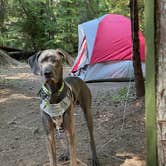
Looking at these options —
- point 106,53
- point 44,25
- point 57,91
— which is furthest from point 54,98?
point 44,25

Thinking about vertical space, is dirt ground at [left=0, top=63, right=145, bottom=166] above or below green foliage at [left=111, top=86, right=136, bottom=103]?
above

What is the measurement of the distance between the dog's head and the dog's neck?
119 mm

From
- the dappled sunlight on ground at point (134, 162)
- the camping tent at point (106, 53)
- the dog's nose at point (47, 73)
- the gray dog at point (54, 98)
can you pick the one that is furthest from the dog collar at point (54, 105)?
the camping tent at point (106, 53)

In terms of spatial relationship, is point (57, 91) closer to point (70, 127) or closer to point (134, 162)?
point (70, 127)

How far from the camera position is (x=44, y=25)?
2162cm

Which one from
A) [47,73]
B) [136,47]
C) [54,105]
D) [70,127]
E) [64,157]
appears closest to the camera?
[47,73]

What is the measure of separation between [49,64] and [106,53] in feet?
25.1

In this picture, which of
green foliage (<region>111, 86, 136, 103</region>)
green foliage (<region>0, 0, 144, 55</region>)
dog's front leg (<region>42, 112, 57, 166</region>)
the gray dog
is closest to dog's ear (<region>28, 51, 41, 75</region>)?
the gray dog

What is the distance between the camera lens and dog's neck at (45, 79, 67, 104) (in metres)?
3.87

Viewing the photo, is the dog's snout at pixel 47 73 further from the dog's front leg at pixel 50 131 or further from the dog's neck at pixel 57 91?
the dog's front leg at pixel 50 131

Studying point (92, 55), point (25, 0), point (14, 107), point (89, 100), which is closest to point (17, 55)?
point (25, 0)

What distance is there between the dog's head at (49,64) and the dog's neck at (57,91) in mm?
119

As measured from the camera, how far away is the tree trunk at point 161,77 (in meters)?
3.24

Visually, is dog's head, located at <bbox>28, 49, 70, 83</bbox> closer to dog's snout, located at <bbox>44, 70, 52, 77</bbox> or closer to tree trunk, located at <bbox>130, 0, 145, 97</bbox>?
dog's snout, located at <bbox>44, 70, 52, 77</bbox>
